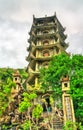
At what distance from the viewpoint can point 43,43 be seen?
88.2ft

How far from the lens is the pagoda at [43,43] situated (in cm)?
2509

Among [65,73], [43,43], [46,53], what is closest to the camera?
[65,73]

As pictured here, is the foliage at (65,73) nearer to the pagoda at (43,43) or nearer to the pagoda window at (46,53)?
the pagoda at (43,43)

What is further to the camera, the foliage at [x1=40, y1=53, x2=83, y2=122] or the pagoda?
the pagoda

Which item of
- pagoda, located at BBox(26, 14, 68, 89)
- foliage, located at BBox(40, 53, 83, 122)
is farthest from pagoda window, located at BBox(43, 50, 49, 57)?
foliage, located at BBox(40, 53, 83, 122)

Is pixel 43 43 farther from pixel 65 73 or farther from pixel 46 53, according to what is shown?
pixel 65 73

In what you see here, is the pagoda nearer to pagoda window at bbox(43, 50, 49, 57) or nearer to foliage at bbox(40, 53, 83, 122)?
pagoda window at bbox(43, 50, 49, 57)

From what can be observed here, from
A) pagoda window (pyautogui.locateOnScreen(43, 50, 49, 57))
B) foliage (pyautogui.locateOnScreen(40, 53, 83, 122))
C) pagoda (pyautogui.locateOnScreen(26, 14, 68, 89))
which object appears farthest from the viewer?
pagoda window (pyautogui.locateOnScreen(43, 50, 49, 57))

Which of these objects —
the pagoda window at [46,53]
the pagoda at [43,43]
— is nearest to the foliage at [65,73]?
the pagoda at [43,43]

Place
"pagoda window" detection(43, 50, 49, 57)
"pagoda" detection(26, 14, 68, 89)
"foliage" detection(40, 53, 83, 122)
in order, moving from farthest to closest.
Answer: "pagoda window" detection(43, 50, 49, 57) → "pagoda" detection(26, 14, 68, 89) → "foliage" detection(40, 53, 83, 122)

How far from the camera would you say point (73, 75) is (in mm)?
18078

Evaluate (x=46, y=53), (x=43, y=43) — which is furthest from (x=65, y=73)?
(x=43, y=43)

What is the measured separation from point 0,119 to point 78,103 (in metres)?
5.70

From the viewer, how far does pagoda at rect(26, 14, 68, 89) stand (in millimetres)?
25094
